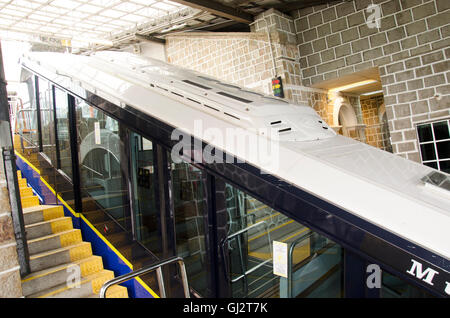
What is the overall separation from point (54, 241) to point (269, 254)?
2288 millimetres

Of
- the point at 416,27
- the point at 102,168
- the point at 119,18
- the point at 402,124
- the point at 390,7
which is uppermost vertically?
the point at 119,18

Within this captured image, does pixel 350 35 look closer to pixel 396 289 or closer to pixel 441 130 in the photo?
pixel 441 130

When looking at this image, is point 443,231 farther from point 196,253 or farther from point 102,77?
point 102,77

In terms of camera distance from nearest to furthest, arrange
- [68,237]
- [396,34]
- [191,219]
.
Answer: [191,219] → [68,237] → [396,34]

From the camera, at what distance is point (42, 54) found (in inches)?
144

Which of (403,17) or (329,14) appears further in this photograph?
(329,14)

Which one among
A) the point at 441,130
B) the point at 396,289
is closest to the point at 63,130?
the point at 396,289

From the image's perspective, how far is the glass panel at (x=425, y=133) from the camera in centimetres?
483

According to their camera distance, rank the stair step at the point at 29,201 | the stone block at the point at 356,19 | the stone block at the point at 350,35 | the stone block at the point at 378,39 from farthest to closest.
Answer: the stone block at the point at 350,35
the stone block at the point at 356,19
the stone block at the point at 378,39
the stair step at the point at 29,201

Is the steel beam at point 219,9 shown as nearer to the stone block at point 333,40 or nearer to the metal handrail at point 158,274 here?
the stone block at point 333,40

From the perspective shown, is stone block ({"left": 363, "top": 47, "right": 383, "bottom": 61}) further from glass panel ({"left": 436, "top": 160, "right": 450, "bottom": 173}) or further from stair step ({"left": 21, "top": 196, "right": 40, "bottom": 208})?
stair step ({"left": 21, "top": 196, "right": 40, "bottom": 208})

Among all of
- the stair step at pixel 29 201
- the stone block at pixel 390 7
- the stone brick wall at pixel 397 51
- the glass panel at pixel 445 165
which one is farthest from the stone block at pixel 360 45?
the stair step at pixel 29 201

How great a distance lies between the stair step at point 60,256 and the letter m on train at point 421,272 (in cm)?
274

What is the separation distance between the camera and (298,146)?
6.10ft
